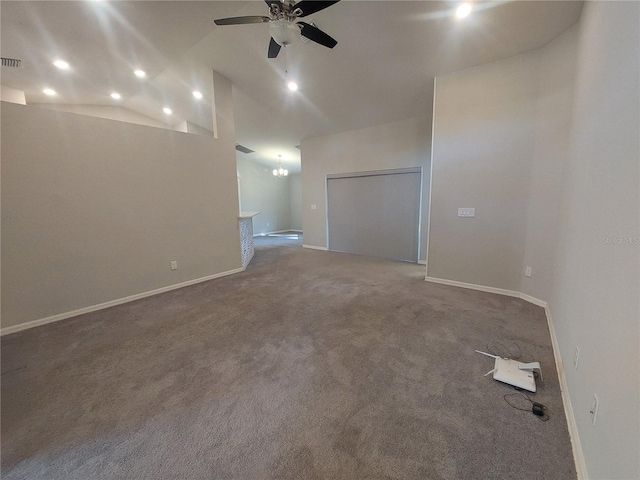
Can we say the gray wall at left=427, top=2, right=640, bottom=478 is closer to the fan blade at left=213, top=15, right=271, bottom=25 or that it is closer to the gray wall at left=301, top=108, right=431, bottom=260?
the gray wall at left=301, top=108, right=431, bottom=260

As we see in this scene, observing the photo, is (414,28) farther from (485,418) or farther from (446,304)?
(485,418)

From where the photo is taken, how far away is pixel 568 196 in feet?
7.13

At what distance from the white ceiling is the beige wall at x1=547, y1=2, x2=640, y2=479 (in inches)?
40.6

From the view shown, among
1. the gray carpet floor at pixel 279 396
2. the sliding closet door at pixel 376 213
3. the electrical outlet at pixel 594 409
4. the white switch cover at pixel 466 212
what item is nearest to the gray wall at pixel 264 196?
the sliding closet door at pixel 376 213

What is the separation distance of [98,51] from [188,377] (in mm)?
4029

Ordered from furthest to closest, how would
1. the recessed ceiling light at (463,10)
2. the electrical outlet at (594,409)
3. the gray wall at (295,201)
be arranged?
the gray wall at (295,201) → the recessed ceiling light at (463,10) → the electrical outlet at (594,409)

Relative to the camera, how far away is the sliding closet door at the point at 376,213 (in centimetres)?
498

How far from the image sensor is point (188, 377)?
171 centimetres

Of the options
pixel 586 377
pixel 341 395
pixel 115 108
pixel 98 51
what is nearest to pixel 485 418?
pixel 586 377

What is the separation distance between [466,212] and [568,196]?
116 centimetres

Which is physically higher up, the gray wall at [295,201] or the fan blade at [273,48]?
the fan blade at [273,48]

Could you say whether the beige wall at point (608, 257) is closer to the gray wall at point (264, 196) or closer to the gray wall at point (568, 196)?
the gray wall at point (568, 196)

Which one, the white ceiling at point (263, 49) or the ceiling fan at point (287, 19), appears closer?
the ceiling fan at point (287, 19)

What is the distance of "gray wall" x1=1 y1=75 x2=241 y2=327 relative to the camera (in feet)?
7.82
